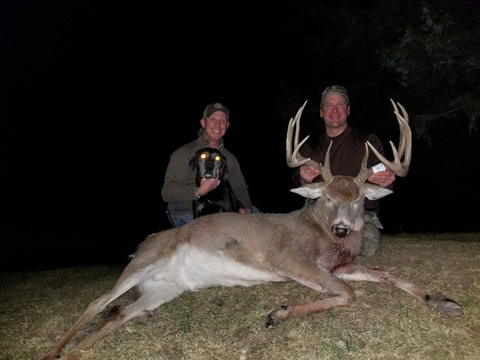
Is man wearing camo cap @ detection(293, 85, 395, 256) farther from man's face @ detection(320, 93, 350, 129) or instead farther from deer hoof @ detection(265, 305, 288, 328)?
deer hoof @ detection(265, 305, 288, 328)

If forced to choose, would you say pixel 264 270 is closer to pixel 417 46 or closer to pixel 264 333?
pixel 264 333

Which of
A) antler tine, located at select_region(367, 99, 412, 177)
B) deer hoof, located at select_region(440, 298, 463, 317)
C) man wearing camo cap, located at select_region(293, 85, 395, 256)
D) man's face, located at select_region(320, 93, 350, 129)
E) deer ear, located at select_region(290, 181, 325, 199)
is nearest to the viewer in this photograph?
deer hoof, located at select_region(440, 298, 463, 317)

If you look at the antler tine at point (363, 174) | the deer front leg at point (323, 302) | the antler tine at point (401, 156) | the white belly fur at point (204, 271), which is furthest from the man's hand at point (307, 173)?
the deer front leg at point (323, 302)

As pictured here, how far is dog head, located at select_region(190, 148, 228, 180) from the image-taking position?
6043 mm

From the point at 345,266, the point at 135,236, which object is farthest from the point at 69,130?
the point at 345,266

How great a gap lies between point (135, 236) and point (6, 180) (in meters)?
26.9

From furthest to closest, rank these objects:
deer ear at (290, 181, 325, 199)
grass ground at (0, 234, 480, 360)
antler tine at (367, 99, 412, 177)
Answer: deer ear at (290, 181, 325, 199) → antler tine at (367, 99, 412, 177) → grass ground at (0, 234, 480, 360)

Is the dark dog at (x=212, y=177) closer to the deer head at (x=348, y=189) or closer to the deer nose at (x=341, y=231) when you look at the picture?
the deer head at (x=348, y=189)

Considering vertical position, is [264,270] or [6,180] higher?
[264,270]

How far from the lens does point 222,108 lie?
21.3 ft

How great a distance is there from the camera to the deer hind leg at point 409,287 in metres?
3.50

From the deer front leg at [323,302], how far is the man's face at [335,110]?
251 centimetres

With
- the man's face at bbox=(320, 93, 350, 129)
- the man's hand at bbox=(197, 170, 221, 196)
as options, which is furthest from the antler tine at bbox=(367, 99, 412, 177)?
the man's hand at bbox=(197, 170, 221, 196)

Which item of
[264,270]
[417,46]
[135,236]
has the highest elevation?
[417,46]
